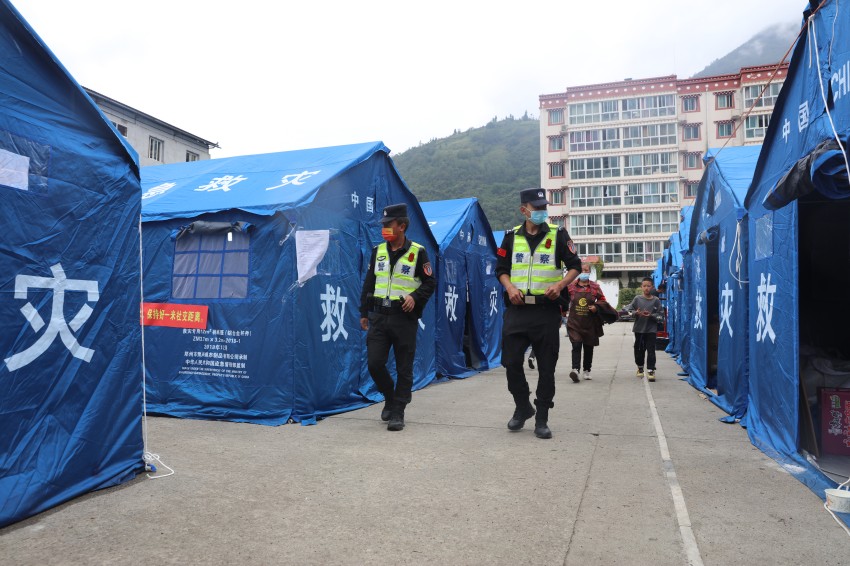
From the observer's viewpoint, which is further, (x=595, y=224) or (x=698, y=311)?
(x=595, y=224)

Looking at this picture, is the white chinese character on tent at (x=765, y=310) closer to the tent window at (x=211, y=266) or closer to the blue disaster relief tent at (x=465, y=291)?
the tent window at (x=211, y=266)

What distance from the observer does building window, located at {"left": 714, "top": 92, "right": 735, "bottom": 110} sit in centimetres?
4794

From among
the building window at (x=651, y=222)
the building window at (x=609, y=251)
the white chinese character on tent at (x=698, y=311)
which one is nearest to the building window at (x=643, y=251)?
the building window at (x=609, y=251)

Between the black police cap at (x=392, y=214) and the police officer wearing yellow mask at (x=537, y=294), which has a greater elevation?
the black police cap at (x=392, y=214)

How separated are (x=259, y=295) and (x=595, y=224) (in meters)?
47.5

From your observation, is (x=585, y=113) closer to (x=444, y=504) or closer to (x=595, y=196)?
(x=595, y=196)

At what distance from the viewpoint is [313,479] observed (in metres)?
3.97

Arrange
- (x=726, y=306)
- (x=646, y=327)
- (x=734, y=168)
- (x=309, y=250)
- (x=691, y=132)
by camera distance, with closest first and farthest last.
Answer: (x=309, y=250) → (x=726, y=306) → (x=734, y=168) → (x=646, y=327) → (x=691, y=132)

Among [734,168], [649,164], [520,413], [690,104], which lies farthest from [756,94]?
[520,413]

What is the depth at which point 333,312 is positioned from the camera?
266 inches

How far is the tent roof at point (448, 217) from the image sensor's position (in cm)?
1057

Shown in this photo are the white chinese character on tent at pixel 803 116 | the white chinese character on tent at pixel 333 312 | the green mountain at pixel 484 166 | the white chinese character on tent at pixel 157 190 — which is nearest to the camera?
the white chinese character on tent at pixel 803 116

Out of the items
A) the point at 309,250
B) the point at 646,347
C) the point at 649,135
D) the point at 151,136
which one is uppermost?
the point at 649,135

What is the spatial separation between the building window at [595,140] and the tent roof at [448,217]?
40.9 meters
